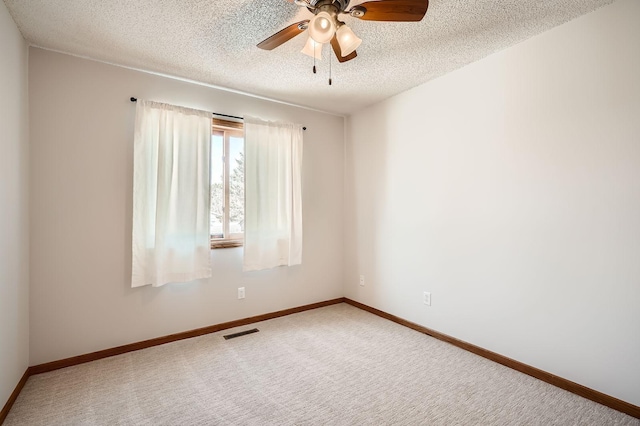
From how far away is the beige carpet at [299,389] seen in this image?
1.84m

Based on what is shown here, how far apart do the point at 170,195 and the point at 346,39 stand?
2.01 metres

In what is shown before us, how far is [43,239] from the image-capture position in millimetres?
2363

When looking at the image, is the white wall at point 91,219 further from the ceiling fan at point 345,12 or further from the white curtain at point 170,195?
the ceiling fan at point 345,12

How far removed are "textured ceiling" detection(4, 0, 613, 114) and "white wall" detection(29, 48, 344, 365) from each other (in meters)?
0.20

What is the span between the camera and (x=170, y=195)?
111 inches

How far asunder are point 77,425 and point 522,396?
2.74 metres

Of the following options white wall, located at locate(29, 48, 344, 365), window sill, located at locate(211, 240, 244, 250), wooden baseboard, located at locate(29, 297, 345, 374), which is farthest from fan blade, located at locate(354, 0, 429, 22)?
wooden baseboard, located at locate(29, 297, 345, 374)

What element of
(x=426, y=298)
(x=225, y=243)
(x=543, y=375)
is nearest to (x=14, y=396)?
(x=225, y=243)

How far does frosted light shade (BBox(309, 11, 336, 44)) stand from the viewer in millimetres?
1604

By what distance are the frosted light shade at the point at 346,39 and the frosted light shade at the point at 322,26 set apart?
157mm

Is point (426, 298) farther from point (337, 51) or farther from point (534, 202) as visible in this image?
point (337, 51)

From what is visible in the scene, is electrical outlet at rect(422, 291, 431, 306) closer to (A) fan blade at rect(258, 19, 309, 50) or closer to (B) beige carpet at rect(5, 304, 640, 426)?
(B) beige carpet at rect(5, 304, 640, 426)

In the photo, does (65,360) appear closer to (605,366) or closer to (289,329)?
(289,329)

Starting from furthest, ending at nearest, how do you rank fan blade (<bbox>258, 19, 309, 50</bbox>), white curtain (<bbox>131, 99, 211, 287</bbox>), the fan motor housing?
white curtain (<bbox>131, 99, 211, 287</bbox>)
fan blade (<bbox>258, 19, 309, 50</bbox>)
the fan motor housing
